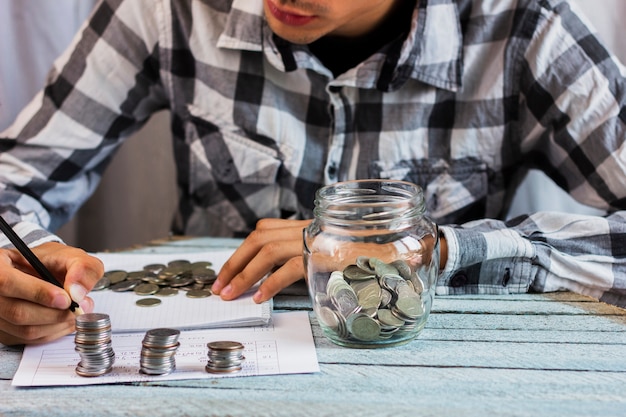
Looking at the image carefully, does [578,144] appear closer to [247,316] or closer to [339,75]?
[339,75]

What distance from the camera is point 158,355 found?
0.91 metres

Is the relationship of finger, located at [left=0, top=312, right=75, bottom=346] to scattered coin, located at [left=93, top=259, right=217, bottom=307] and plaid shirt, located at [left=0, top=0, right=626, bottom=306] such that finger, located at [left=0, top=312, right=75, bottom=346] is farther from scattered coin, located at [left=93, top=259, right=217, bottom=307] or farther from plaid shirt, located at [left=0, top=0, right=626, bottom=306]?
plaid shirt, located at [left=0, top=0, right=626, bottom=306]

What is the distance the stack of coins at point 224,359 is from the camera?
91 centimetres

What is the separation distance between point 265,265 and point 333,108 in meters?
0.50

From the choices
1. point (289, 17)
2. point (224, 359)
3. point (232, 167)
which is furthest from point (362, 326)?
point (232, 167)

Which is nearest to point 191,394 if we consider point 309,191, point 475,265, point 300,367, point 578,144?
point 300,367

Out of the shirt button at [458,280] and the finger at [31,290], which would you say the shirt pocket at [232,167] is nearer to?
the shirt button at [458,280]

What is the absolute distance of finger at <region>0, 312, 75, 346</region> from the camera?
984 millimetres

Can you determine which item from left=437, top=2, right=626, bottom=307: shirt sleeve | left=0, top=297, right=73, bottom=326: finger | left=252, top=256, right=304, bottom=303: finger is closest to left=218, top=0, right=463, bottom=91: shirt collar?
left=437, top=2, right=626, bottom=307: shirt sleeve

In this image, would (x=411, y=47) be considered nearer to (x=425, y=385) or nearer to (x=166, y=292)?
(x=166, y=292)

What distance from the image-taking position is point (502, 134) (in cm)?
155

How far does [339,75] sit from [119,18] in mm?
452

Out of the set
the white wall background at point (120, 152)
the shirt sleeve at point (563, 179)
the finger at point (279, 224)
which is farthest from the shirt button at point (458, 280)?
the white wall background at point (120, 152)

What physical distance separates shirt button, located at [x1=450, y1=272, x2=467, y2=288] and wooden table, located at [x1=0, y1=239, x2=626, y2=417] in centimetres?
14
